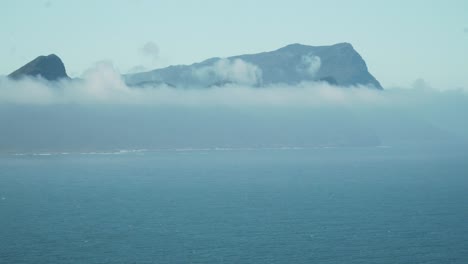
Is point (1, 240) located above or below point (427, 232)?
above

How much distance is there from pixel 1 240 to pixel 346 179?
394ft

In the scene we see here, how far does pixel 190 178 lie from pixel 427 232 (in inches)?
4033

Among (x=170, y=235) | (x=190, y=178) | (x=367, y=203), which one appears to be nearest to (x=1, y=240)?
(x=170, y=235)

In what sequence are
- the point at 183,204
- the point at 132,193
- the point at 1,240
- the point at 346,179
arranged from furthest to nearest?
the point at 346,179 < the point at 132,193 < the point at 183,204 < the point at 1,240

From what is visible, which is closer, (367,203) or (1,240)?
(1,240)

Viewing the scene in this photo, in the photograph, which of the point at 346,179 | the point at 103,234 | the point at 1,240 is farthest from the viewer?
the point at 346,179

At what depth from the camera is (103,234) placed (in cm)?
9912

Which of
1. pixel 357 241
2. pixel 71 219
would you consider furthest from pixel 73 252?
pixel 357 241

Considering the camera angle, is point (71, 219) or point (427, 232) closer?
point (427, 232)

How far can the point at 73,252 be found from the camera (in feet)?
285

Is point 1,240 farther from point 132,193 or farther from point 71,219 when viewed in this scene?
point 132,193

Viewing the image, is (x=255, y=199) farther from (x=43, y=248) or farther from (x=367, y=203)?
(x=43, y=248)

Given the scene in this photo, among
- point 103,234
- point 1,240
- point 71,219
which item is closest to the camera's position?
point 1,240

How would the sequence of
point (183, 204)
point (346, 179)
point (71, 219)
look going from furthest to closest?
point (346, 179) < point (183, 204) < point (71, 219)
